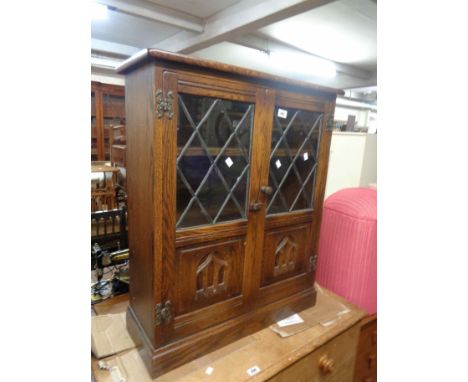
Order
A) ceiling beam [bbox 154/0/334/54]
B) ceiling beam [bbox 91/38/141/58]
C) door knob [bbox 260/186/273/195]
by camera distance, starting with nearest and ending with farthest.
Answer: door knob [bbox 260/186/273/195] → ceiling beam [bbox 154/0/334/54] → ceiling beam [bbox 91/38/141/58]

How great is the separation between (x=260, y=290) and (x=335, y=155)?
1143 millimetres

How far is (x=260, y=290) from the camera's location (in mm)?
1110

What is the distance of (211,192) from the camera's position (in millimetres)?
931

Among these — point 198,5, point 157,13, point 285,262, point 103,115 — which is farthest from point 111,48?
point 285,262

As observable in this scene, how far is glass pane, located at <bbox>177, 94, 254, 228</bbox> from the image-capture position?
837 millimetres

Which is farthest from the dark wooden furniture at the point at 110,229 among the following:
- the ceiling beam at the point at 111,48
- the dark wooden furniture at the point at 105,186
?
the ceiling beam at the point at 111,48

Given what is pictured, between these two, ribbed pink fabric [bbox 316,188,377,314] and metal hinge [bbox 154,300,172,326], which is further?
ribbed pink fabric [bbox 316,188,377,314]

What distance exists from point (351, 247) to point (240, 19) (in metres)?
2.18

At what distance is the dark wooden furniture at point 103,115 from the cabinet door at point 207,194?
11.6 feet

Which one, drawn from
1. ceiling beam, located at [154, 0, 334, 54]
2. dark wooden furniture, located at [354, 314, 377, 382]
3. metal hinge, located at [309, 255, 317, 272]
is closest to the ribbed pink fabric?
dark wooden furniture, located at [354, 314, 377, 382]

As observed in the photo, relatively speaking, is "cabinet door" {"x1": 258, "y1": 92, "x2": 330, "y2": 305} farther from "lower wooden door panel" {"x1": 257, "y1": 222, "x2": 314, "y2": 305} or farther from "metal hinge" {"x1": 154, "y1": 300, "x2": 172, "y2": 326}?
"metal hinge" {"x1": 154, "y1": 300, "x2": 172, "y2": 326}

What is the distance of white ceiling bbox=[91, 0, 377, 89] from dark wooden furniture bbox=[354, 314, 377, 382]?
2001mm

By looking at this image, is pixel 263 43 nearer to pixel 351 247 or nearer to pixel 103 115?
pixel 103 115
